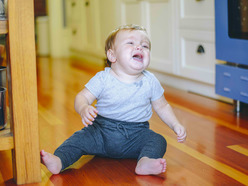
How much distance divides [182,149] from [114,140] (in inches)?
11.1

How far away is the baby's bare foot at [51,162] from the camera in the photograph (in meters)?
1.18

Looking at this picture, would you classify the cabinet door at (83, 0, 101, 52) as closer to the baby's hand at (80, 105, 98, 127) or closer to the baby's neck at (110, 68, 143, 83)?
the baby's neck at (110, 68, 143, 83)

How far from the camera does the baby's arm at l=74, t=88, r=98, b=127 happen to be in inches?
44.9

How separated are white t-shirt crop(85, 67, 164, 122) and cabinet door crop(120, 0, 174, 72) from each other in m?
1.35

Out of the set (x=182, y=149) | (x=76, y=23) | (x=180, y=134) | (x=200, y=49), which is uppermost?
(x=76, y=23)

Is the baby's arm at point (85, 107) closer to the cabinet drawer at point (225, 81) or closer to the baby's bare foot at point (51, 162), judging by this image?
the baby's bare foot at point (51, 162)

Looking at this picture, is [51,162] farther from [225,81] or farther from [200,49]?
[200,49]

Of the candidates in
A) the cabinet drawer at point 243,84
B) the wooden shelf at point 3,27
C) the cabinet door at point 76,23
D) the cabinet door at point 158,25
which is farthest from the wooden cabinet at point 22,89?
the cabinet door at point 76,23

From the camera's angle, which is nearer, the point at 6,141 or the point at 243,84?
the point at 6,141

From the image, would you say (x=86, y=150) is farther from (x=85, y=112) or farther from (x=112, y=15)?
(x=112, y=15)

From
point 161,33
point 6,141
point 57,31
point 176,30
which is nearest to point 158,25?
point 161,33

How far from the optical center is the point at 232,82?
196cm

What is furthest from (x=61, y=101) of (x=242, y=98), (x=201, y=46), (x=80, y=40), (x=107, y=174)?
(x=80, y=40)

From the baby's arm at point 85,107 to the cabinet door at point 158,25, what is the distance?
1.44 meters
